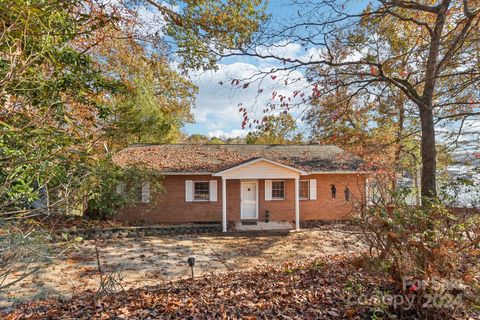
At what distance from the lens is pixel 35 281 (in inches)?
281

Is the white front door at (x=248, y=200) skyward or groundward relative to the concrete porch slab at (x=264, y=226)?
skyward

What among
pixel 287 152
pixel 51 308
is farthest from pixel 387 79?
pixel 287 152

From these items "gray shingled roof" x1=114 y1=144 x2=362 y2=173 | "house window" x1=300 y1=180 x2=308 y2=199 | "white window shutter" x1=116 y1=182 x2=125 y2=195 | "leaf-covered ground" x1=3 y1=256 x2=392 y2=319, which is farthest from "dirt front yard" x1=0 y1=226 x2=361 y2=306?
"gray shingled roof" x1=114 y1=144 x2=362 y2=173

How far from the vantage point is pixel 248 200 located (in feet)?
51.5

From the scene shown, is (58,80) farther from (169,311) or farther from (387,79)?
(387,79)

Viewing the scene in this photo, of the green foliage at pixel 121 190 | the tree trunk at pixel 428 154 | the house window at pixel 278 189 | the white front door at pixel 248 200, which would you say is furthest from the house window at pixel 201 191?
the tree trunk at pixel 428 154

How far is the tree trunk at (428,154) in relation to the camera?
23.2 feet

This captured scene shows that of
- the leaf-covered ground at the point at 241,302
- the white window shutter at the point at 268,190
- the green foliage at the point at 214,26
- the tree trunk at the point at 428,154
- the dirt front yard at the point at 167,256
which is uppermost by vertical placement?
the green foliage at the point at 214,26

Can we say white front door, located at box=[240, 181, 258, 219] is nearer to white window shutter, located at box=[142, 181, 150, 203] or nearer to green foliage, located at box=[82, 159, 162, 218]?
green foliage, located at box=[82, 159, 162, 218]

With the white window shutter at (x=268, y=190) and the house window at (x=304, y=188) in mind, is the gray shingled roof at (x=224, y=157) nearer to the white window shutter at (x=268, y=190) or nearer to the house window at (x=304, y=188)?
the house window at (x=304, y=188)

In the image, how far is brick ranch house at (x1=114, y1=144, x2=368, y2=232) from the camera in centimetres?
1424

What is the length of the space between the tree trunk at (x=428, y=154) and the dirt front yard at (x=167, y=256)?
2590 millimetres

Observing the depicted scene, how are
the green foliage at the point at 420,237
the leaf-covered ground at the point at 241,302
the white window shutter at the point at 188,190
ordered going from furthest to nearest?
the white window shutter at the point at 188,190, the leaf-covered ground at the point at 241,302, the green foliage at the point at 420,237

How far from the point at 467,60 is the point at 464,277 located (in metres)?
6.35
